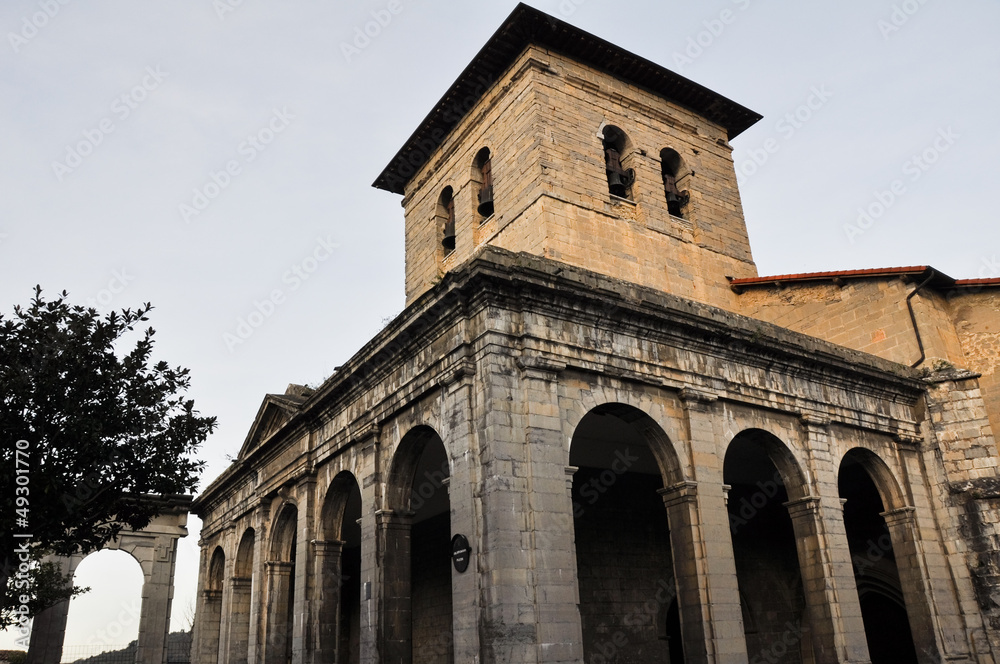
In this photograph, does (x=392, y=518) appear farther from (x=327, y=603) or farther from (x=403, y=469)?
(x=327, y=603)

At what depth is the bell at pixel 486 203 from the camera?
1733 cm

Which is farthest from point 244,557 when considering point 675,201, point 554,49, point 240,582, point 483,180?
point 554,49

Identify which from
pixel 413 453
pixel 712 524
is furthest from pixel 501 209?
pixel 712 524

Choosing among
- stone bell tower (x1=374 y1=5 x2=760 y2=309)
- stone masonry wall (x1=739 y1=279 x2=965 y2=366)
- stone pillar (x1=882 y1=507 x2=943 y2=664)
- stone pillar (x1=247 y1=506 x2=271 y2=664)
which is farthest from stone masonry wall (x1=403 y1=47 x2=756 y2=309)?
stone pillar (x1=247 y1=506 x2=271 y2=664)

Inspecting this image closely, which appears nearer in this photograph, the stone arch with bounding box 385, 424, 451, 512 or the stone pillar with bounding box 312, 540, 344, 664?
the stone arch with bounding box 385, 424, 451, 512

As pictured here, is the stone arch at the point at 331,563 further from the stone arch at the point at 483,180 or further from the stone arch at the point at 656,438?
the stone arch at the point at 483,180

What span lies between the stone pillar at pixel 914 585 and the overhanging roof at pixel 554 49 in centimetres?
1051

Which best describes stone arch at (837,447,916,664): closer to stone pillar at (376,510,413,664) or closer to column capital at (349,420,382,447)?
stone pillar at (376,510,413,664)

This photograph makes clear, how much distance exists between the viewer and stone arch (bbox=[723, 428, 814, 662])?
53.7 ft

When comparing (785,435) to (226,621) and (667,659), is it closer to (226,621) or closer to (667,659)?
(667,659)

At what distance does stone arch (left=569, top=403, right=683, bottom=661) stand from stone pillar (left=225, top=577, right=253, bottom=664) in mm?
8609

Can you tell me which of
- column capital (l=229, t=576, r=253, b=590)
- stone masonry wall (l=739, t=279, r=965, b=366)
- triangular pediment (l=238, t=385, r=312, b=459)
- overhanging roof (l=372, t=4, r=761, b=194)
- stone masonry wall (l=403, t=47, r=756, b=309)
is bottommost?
column capital (l=229, t=576, r=253, b=590)

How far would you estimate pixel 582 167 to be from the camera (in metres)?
16.1

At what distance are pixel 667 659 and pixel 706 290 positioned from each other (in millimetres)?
7619
